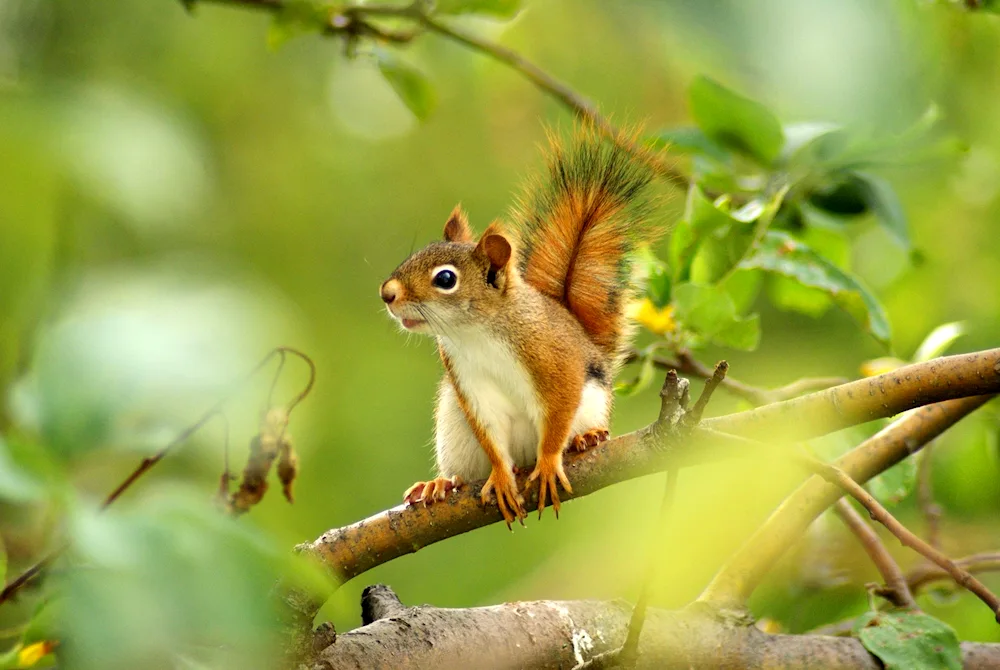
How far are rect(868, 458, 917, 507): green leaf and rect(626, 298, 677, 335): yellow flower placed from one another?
44 centimetres

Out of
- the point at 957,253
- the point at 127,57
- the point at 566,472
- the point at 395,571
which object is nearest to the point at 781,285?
the point at 566,472

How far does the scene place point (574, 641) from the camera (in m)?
1.46

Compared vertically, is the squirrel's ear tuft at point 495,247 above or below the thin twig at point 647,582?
above

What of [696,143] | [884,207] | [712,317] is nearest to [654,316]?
[712,317]

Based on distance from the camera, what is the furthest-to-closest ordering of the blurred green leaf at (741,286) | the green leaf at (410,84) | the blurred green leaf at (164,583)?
the green leaf at (410,84), the blurred green leaf at (741,286), the blurred green leaf at (164,583)

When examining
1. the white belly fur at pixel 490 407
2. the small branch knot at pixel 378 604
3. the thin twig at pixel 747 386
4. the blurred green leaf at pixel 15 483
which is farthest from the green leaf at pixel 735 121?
the blurred green leaf at pixel 15 483

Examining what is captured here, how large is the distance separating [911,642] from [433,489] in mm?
792

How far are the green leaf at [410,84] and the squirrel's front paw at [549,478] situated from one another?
0.90 m

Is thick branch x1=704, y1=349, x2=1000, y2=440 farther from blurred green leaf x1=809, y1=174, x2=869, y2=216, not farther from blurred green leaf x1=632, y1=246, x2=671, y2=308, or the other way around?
blurred green leaf x1=809, y1=174, x2=869, y2=216

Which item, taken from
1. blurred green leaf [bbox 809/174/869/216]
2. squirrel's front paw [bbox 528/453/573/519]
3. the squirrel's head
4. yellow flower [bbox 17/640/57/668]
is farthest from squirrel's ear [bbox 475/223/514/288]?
yellow flower [bbox 17/640/57/668]

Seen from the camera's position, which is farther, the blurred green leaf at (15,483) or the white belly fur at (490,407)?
the white belly fur at (490,407)

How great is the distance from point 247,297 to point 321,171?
3.85 m

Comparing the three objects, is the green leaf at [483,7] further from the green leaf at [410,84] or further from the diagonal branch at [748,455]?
the diagonal branch at [748,455]

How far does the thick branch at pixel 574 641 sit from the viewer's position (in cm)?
131
